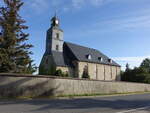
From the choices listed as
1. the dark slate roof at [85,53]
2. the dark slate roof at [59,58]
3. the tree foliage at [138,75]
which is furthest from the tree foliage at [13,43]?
the tree foliage at [138,75]

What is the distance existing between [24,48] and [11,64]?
10.8ft

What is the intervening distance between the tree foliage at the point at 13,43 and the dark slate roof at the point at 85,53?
24.9m

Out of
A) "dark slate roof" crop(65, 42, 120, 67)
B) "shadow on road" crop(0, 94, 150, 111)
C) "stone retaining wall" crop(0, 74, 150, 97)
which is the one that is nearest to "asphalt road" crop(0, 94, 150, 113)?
"shadow on road" crop(0, 94, 150, 111)

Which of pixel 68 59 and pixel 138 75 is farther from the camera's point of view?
pixel 138 75

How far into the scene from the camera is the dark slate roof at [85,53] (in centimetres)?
4992

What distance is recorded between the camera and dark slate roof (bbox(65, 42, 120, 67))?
164 ft

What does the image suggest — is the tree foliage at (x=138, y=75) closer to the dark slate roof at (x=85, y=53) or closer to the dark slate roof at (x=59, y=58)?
the dark slate roof at (x=85, y=53)

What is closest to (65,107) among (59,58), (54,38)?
(59,58)

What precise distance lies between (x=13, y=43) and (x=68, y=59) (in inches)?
1046

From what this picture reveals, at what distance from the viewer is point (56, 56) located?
46.2 meters

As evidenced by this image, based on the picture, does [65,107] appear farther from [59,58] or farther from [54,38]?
→ [54,38]

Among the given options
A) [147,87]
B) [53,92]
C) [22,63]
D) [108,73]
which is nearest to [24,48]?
[22,63]

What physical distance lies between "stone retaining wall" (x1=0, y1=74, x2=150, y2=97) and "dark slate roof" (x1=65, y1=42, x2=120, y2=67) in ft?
80.4

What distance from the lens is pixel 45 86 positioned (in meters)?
17.7
